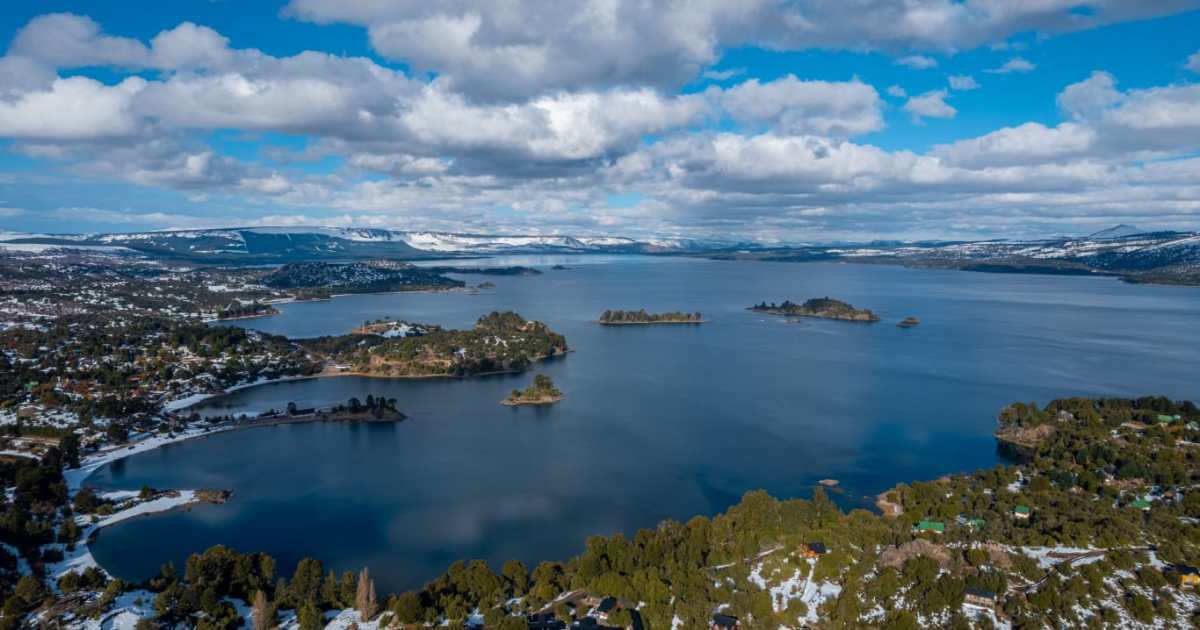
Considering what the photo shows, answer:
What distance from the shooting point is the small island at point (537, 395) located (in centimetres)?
2841

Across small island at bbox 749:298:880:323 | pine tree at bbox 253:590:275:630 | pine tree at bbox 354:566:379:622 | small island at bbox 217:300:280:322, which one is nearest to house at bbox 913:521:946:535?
pine tree at bbox 354:566:379:622

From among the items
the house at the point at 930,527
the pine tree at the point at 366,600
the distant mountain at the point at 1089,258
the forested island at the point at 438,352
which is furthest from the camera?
the distant mountain at the point at 1089,258

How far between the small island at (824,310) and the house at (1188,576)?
137 feet

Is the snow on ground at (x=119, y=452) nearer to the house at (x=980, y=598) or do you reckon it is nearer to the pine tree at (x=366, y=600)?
the pine tree at (x=366, y=600)

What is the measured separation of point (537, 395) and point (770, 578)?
642 inches

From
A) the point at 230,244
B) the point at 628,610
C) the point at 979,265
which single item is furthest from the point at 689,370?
the point at 230,244

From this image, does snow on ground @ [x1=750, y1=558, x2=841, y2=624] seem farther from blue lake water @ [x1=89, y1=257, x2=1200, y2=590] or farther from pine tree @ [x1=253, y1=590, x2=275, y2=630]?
pine tree @ [x1=253, y1=590, x2=275, y2=630]

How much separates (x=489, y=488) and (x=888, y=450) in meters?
12.5

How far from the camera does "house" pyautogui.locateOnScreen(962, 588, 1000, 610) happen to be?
39.5 ft

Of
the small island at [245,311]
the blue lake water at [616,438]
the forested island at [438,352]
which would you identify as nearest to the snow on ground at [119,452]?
the blue lake water at [616,438]

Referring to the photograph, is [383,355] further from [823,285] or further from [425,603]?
[823,285]

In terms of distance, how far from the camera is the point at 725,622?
11867mm

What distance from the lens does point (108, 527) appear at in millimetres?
16719

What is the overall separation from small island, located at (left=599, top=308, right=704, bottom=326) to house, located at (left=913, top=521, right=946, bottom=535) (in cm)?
3710
